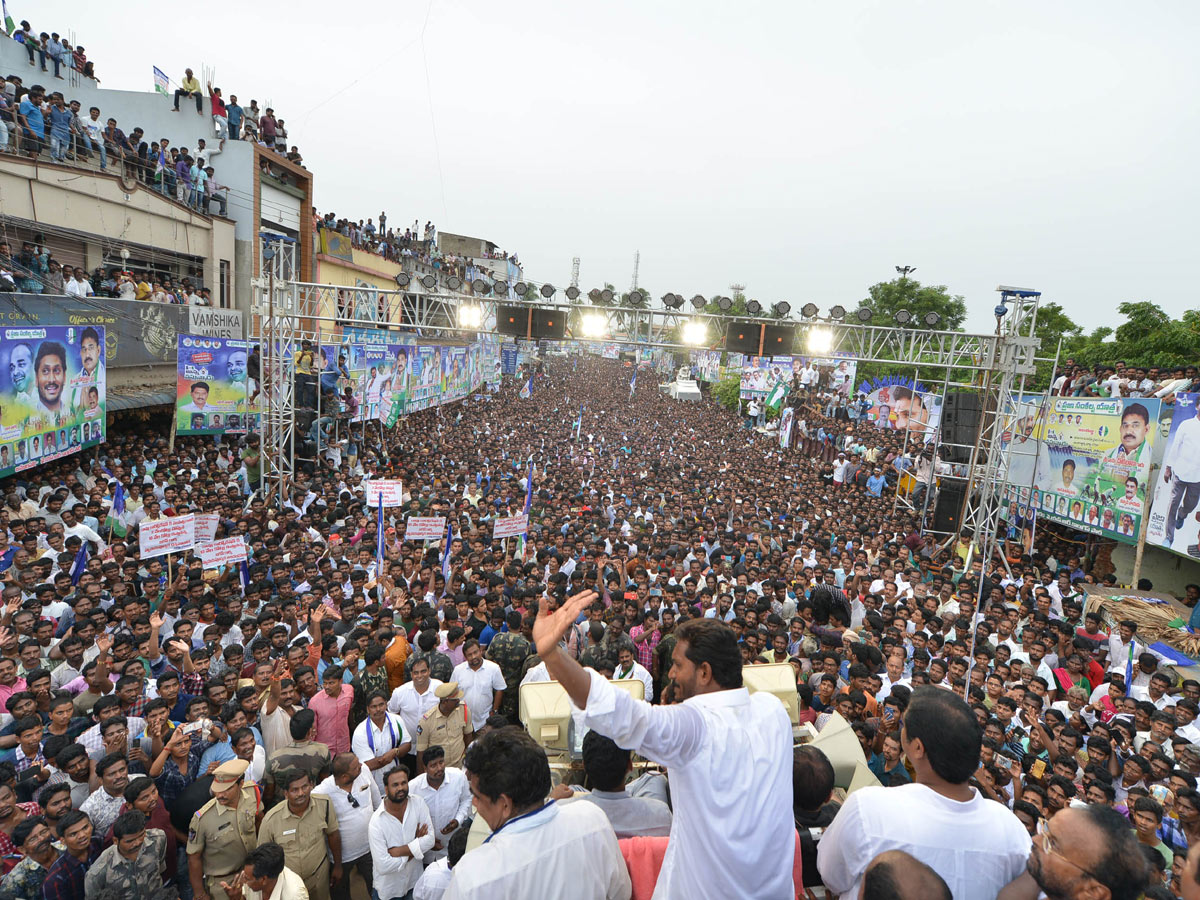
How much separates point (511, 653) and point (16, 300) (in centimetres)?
1077

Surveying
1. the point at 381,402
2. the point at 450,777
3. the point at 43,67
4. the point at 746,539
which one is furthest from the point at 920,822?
the point at 43,67

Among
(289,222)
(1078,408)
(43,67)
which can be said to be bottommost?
(1078,408)

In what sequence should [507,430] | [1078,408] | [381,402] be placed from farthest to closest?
[507,430] < [381,402] < [1078,408]

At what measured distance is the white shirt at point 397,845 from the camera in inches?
151

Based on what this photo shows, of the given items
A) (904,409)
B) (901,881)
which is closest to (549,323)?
(901,881)

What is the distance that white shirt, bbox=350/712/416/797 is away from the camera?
15.0 ft

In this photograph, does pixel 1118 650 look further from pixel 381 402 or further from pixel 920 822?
pixel 381 402

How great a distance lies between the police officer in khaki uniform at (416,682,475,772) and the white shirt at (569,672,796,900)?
10.3 ft

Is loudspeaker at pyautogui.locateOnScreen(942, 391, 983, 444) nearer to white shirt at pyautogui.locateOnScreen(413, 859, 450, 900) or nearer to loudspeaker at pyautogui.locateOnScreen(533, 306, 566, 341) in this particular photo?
loudspeaker at pyautogui.locateOnScreen(533, 306, 566, 341)

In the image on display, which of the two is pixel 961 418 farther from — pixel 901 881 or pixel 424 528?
pixel 901 881

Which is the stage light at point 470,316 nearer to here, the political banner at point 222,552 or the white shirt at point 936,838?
the political banner at point 222,552

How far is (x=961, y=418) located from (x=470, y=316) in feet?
36.3

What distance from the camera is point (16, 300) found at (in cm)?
1073

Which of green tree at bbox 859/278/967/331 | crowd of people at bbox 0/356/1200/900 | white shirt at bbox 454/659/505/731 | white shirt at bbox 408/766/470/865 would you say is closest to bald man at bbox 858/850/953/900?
crowd of people at bbox 0/356/1200/900
